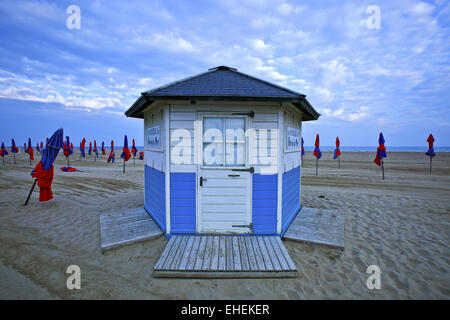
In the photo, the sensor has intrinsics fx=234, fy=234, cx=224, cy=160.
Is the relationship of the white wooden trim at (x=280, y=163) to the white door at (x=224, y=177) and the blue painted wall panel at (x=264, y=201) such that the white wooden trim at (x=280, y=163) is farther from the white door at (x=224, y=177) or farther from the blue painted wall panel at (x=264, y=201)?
the white door at (x=224, y=177)

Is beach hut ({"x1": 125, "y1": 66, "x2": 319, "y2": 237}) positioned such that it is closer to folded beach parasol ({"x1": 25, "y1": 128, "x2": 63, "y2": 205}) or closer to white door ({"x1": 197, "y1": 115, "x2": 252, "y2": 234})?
white door ({"x1": 197, "y1": 115, "x2": 252, "y2": 234})

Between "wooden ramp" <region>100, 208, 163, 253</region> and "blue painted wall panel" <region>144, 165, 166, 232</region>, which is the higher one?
"blue painted wall panel" <region>144, 165, 166, 232</region>

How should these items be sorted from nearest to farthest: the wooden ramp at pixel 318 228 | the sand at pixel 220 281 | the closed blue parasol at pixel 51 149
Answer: the sand at pixel 220 281
the wooden ramp at pixel 318 228
the closed blue parasol at pixel 51 149

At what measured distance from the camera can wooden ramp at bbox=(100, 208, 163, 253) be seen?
4936 millimetres

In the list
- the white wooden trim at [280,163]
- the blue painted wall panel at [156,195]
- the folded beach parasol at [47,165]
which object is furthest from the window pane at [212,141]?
the folded beach parasol at [47,165]

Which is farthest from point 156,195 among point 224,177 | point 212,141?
point 212,141

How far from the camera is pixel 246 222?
4.95 m

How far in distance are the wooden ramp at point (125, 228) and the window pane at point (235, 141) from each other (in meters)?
2.34

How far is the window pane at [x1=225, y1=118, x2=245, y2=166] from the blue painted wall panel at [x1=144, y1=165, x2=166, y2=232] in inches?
59.0

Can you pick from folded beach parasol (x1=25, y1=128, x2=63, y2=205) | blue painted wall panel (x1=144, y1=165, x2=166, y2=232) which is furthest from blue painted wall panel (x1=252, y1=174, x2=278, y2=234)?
folded beach parasol (x1=25, y1=128, x2=63, y2=205)

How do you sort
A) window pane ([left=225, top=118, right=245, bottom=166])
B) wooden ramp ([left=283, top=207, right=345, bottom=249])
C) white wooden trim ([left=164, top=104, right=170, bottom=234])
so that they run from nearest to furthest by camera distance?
1. white wooden trim ([left=164, top=104, right=170, bottom=234])
2. window pane ([left=225, top=118, right=245, bottom=166])
3. wooden ramp ([left=283, top=207, right=345, bottom=249])

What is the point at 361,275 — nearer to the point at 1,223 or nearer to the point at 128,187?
the point at 1,223

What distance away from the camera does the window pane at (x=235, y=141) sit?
16.1ft

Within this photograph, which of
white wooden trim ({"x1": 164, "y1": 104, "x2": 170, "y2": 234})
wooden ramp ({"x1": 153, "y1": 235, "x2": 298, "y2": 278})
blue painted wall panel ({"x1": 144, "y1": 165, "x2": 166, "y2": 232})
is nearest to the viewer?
wooden ramp ({"x1": 153, "y1": 235, "x2": 298, "y2": 278})
